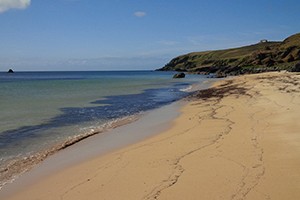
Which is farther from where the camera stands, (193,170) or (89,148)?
(89,148)

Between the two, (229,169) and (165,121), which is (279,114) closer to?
(165,121)

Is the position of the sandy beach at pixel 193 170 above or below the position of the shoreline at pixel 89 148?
above

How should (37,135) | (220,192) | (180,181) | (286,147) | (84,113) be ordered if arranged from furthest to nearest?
(84,113)
(37,135)
(286,147)
(180,181)
(220,192)

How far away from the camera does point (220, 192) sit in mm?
6363

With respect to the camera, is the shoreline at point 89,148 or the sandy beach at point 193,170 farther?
the shoreline at point 89,148

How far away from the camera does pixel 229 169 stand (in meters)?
7.65

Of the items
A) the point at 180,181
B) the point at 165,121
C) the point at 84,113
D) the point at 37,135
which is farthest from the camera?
the point at 84,113

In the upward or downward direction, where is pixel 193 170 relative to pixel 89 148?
upward

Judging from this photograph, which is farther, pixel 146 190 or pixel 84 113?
pixel 84 113

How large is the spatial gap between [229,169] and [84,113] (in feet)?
48.0

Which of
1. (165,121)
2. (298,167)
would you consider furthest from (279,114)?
(298,167)

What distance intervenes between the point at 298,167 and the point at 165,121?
32.4ft

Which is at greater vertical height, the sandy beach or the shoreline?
the sandy beach

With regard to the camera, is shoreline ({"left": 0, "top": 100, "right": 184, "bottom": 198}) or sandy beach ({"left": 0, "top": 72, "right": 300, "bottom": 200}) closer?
sandy beach ({"left": 0, "top": 72, "right": 300, "bottom": 200})
